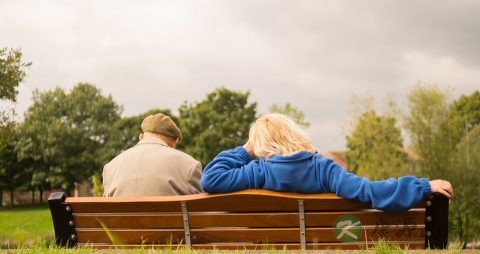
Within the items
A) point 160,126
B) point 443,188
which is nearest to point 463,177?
point 160,126

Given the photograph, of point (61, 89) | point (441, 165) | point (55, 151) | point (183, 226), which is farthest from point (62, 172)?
point (183, 226)

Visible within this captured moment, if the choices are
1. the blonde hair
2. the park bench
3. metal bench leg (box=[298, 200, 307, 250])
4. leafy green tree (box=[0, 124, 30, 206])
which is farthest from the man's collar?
leafy green tree (box=[0, 124, 30, 206])

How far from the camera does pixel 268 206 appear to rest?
521 cm

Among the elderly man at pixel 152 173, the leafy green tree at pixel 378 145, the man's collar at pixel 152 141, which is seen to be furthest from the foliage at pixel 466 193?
the elderly man at pixel 152 173

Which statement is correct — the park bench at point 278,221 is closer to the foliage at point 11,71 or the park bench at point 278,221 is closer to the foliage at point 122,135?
the foliage at point 11,71

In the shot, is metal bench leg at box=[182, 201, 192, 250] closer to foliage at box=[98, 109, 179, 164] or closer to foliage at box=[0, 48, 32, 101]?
foliage at box=[0, 48, 32, 101]

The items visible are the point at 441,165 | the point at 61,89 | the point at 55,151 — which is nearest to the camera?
the point at 441,165

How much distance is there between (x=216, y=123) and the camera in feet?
176

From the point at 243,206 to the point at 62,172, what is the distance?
5595cm

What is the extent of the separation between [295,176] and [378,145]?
44355 millimetres

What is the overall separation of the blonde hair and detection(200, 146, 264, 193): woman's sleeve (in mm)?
158

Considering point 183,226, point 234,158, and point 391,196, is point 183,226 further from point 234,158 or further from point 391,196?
point 391,196

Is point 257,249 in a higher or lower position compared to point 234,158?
lower

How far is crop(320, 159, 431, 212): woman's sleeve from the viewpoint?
16.6 ft
